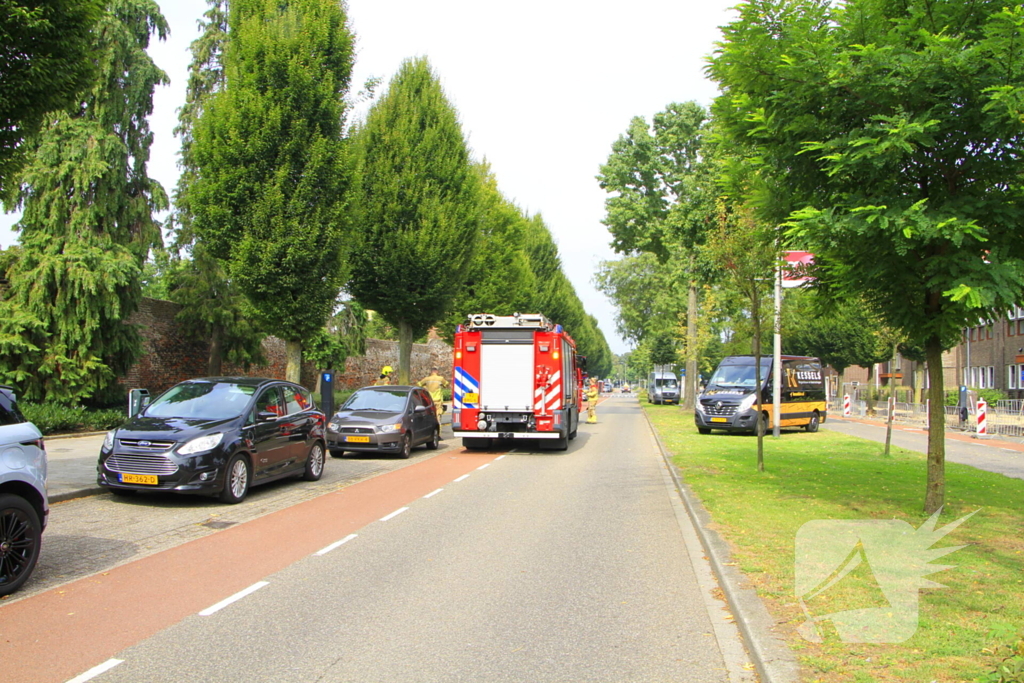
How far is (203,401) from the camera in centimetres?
1119

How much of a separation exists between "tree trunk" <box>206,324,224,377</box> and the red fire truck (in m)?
9.74

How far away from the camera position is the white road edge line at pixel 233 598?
18.8 ft

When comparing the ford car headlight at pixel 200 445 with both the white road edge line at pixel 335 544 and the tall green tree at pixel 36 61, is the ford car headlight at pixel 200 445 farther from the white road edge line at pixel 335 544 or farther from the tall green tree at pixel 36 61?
the tall green tree at pixel 36 61

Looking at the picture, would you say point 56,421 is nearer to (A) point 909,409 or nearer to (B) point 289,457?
(B) point 289,457

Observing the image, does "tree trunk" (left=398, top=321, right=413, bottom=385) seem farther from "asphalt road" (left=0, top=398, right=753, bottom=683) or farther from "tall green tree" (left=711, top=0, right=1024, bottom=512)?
"tall green tree" (left=711, top=0, right=1024, bottom=512)

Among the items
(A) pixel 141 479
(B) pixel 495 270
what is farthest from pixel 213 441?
(B) pixel 495 270

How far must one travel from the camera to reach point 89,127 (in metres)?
20.0

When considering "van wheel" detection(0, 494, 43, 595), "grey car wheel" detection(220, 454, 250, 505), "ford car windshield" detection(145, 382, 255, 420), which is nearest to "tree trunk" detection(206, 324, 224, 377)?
"ford car windshield" detection(145, 382, 255, 420)

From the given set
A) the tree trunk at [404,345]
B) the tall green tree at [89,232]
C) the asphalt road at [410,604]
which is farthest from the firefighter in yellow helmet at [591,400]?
the asphalt road at [410,604]

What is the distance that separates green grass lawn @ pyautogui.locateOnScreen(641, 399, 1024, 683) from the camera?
4523 mm

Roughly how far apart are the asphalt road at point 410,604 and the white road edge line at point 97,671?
2cm

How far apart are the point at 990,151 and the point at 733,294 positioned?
7.83m

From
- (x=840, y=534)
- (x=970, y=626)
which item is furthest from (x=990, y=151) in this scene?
(x=970, y=626)

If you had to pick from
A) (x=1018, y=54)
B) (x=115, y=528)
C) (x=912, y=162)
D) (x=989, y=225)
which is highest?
(x=1018, y=54)
